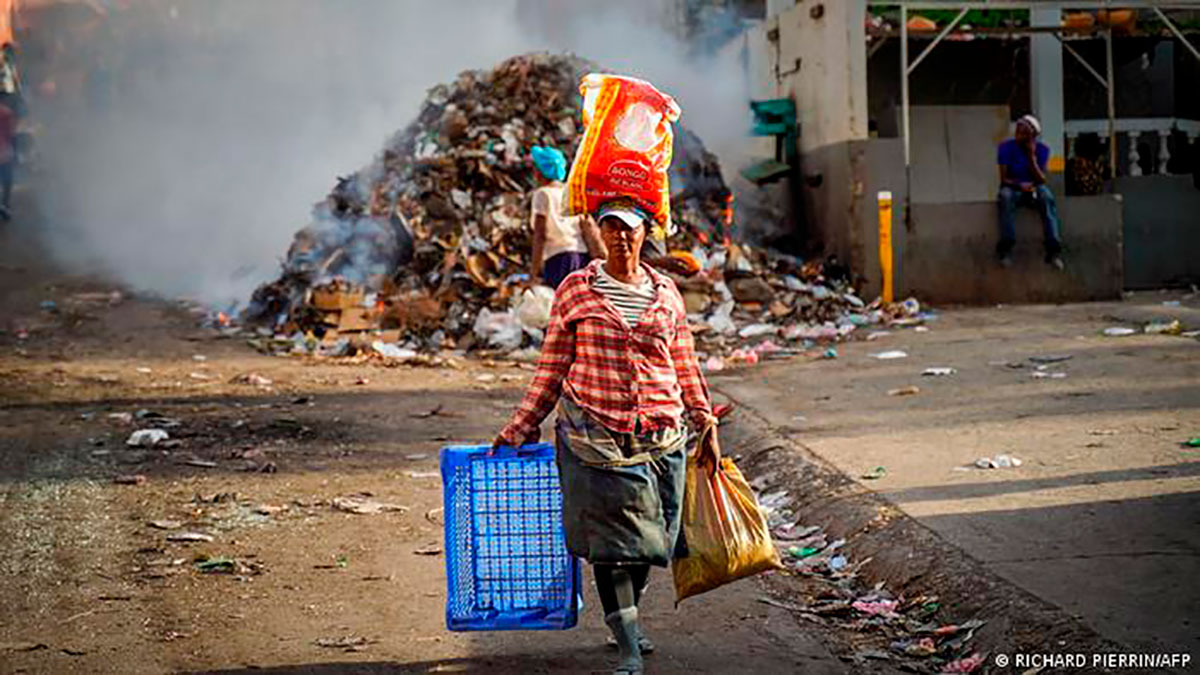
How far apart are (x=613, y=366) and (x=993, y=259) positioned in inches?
454

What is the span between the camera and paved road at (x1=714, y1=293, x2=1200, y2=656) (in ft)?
15.6

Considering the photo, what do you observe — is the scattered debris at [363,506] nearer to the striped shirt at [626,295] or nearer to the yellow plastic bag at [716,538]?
the yellow plastic bag at [716,538]

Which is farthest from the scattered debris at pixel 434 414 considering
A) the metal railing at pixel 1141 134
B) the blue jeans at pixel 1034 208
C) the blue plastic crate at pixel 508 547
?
the metal railing at pixel 1141 134

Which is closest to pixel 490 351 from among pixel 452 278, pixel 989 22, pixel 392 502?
pixel 452 278

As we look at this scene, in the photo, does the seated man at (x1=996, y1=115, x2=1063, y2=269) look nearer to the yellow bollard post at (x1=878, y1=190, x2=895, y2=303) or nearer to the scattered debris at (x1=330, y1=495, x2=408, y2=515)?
the yellow bollard post at (x1=878, y1=190, x2=895, y2=303)

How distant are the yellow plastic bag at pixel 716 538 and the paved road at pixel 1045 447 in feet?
3.21

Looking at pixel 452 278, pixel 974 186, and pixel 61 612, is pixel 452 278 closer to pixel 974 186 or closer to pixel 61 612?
pixel 974 186

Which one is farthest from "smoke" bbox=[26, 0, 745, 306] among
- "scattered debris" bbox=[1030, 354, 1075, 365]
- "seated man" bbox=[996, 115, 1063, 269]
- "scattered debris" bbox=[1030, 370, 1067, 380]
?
"scattered debris" bbox=[1030, 370, 1067, 380]

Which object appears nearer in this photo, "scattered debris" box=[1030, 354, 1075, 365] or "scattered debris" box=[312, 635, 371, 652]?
"scattered debris" box=[312, 635, 371, 652]

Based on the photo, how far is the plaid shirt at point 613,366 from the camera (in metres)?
4.32

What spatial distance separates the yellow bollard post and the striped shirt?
35.3 feet

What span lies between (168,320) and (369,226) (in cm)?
244

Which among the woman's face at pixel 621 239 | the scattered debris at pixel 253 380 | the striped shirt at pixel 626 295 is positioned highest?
the woman's face at pixel 621 239

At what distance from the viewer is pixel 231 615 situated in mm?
5184
